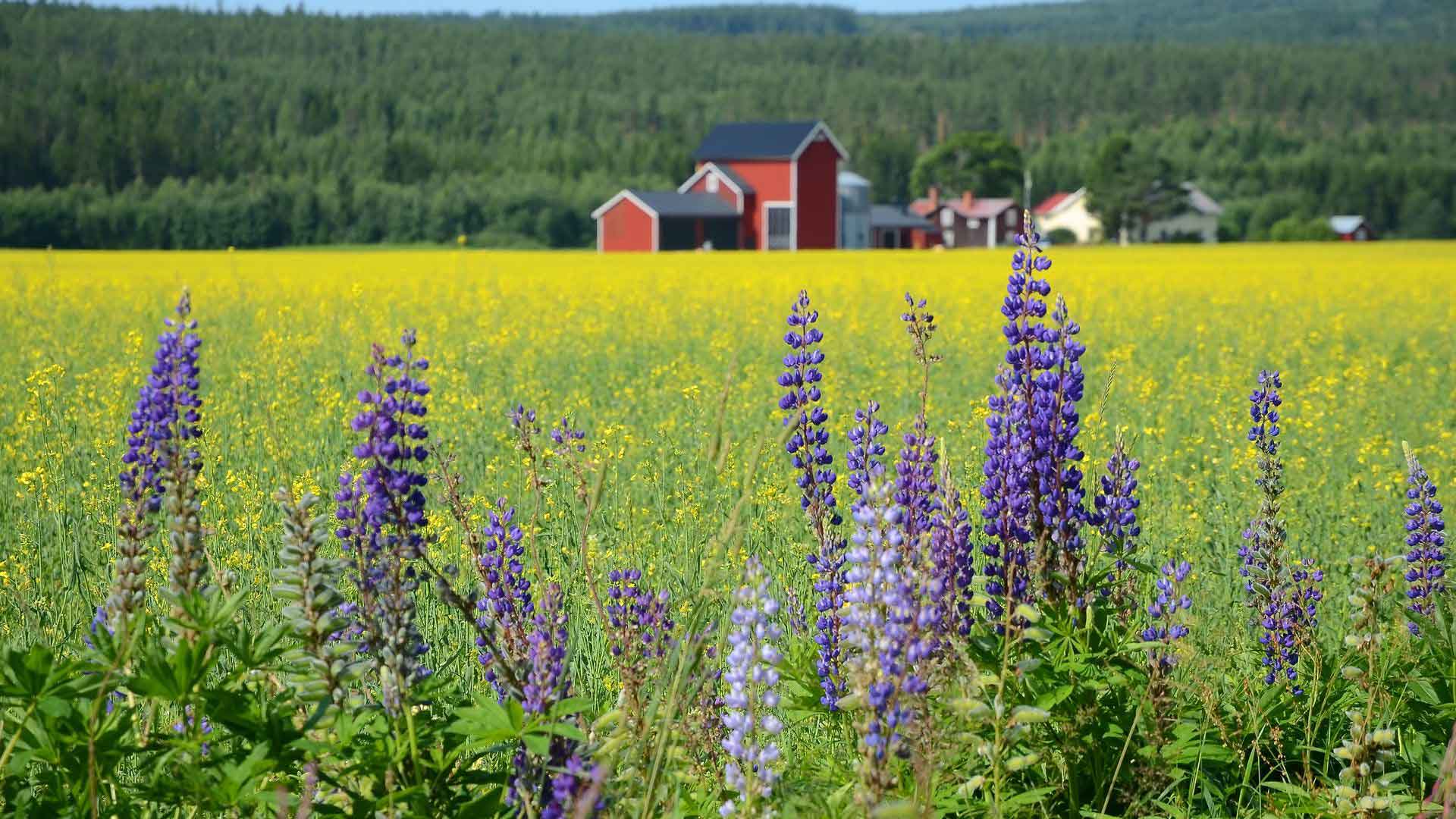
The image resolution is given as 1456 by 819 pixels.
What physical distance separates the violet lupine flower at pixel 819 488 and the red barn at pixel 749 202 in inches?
1980

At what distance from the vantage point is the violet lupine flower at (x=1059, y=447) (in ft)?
10.8

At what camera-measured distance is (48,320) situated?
1488 cm

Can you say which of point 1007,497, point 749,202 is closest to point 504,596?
point 1007,497

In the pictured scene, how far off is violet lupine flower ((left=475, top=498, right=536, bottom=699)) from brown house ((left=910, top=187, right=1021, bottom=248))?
83299 mm

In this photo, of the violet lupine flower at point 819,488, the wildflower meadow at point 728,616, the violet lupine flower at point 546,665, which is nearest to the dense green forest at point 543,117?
the wildflower meadow at point 728,616

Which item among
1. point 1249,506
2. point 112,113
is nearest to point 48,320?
point 1249,506

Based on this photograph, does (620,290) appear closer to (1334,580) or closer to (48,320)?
(48,320)

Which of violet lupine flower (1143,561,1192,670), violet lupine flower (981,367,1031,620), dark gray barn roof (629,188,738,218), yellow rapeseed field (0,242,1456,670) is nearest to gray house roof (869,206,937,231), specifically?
dark gray barn roof (629,188,738,218)

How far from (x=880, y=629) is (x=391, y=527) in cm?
97

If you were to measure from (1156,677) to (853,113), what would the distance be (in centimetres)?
13666

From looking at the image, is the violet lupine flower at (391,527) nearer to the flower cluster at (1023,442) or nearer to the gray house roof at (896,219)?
the flower cluster at (1023,442)

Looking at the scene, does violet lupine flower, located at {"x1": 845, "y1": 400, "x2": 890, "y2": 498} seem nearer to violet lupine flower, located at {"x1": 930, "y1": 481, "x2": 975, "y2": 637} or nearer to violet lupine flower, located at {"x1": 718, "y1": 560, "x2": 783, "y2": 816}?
violet lupine flower, located at {"x1": 930, "y1": 481, "x2": 975, "y2": 637}

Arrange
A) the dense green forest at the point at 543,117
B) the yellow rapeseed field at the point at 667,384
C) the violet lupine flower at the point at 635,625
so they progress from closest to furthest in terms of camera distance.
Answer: the violet lupine flower at the point at 635,625
the yellow rapeseed field at the point at 667,384
the dense green forest at the point at 543,117

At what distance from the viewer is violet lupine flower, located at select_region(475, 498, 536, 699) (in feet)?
8.75
